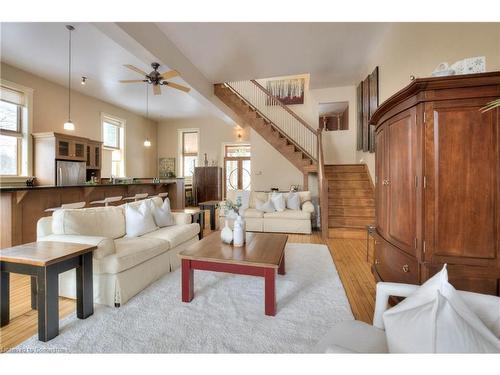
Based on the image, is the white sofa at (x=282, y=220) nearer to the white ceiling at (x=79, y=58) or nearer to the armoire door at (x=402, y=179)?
the armoire door at (x=402, y=179)

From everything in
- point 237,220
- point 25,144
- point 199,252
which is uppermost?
point 25,144

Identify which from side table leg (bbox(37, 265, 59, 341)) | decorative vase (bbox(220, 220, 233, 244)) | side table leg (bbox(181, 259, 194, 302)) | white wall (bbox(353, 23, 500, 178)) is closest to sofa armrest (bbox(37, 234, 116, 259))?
side table leg (bbox(37, 265, 59, 341))

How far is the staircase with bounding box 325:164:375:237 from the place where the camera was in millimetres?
4520

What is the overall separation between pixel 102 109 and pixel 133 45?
469cm

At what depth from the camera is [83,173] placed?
5.84 metres

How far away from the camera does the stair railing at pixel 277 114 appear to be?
22.0ft

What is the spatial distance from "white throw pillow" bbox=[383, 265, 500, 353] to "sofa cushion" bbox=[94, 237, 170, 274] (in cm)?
200

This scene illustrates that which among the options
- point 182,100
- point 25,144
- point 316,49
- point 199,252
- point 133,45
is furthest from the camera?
point 182,100

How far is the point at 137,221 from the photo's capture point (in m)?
2.76

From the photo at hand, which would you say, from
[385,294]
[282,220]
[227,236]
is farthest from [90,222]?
[282,220]

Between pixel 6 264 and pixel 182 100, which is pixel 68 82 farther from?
pixel 6 264

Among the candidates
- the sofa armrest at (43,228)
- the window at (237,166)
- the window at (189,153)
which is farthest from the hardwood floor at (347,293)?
the window at (189,153)

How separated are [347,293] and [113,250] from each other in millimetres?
2241
